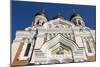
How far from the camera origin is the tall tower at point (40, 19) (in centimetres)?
175

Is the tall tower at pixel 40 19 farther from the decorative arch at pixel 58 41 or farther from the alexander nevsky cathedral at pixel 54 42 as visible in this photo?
the decorative arch at pixel 58 41

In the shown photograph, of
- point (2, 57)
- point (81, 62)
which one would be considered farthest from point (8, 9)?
point (81, 62)

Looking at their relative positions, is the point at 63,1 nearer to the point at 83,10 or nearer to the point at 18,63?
the point at 83,10

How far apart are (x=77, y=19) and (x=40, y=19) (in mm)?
386

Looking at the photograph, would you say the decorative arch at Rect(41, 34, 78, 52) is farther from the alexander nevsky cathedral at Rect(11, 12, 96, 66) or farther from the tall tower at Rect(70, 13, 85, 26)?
the tall tower at Rect(70, 13, 85, 26)

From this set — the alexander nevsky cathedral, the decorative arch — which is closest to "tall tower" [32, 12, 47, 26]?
the alexander nevsky cathedral

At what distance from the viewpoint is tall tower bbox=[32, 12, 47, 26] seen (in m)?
1.75

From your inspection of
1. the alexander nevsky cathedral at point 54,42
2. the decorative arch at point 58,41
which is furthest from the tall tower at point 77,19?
the decorative arch at point 58,41

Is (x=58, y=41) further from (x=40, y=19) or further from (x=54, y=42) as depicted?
(x=40, y=19)

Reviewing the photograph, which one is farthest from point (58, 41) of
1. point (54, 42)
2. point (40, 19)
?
point (40, 19)

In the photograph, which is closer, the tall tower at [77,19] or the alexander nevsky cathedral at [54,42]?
the alexander nevsky cathedral at [54,42]

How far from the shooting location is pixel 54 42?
5.91 ft

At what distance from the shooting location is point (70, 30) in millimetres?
1863

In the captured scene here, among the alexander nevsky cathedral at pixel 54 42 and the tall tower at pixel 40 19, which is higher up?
the tall tower at pixel 40 19
